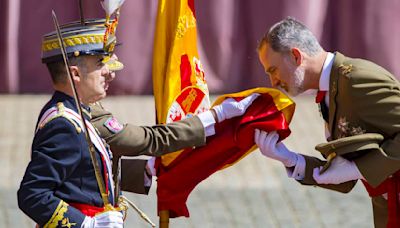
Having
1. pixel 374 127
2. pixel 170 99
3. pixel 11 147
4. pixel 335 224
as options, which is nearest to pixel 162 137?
pixel 170 99

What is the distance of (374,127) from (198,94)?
967 millimetres

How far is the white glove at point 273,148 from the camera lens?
5516 mm

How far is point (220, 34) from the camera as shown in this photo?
396 inches

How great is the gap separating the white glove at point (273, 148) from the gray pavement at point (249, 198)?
2100 mm

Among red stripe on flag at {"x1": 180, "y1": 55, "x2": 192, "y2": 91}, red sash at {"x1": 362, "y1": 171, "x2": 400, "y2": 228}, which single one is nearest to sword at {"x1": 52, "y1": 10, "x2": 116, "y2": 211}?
red stripe on flag at {"x1": 180, "y1": 55, "x2": 192, "y2": 91}

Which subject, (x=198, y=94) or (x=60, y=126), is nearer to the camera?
(x=60, y=126)

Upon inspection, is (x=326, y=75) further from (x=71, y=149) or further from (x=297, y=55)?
(x=71, y=149)

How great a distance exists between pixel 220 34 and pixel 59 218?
5.46 metres

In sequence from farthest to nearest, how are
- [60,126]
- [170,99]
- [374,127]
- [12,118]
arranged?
[12,118], [170,99], [374,127], [60,126]

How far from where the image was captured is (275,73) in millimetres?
5504

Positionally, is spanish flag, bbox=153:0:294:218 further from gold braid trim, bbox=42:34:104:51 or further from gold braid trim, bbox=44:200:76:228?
gold braid trim, bbox=44:200:76:228

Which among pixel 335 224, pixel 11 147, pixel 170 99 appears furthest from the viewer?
pixel 11 147

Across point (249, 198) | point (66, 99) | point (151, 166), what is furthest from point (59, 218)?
point (249, 198)

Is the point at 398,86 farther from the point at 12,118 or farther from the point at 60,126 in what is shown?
the point at 12,118
